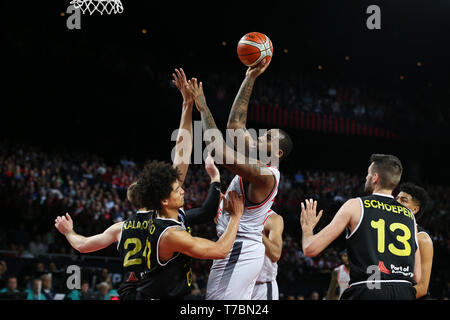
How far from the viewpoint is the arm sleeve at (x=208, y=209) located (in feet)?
12.8

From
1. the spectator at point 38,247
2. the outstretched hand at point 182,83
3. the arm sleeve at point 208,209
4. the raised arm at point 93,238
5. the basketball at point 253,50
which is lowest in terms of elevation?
the spectator at point 38,247

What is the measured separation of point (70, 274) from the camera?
32.3 feet

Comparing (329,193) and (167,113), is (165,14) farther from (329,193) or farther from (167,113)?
(329,193)

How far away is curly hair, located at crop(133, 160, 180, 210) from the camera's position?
3498 mm

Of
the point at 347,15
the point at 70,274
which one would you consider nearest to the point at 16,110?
the point at 70,274

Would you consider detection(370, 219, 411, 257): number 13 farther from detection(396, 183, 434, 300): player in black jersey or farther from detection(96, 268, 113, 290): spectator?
detection(96, 268, 113, 290): spectator

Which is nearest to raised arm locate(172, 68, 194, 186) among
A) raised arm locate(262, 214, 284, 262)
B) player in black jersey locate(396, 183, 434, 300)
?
raised arm locate(262, 214, 284, 262)

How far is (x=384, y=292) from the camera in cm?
348

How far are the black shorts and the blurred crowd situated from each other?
6551 millimetres

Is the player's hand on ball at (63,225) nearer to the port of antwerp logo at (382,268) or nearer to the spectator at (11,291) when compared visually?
the port of antwerp logo at (382,268)

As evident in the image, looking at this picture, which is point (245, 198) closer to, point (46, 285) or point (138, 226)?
point (138, 226)

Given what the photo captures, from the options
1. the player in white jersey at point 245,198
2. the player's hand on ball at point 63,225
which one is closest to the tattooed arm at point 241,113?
the player in white jersey at point 245,198

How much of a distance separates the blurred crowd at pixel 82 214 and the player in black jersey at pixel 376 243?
6.52 meters
